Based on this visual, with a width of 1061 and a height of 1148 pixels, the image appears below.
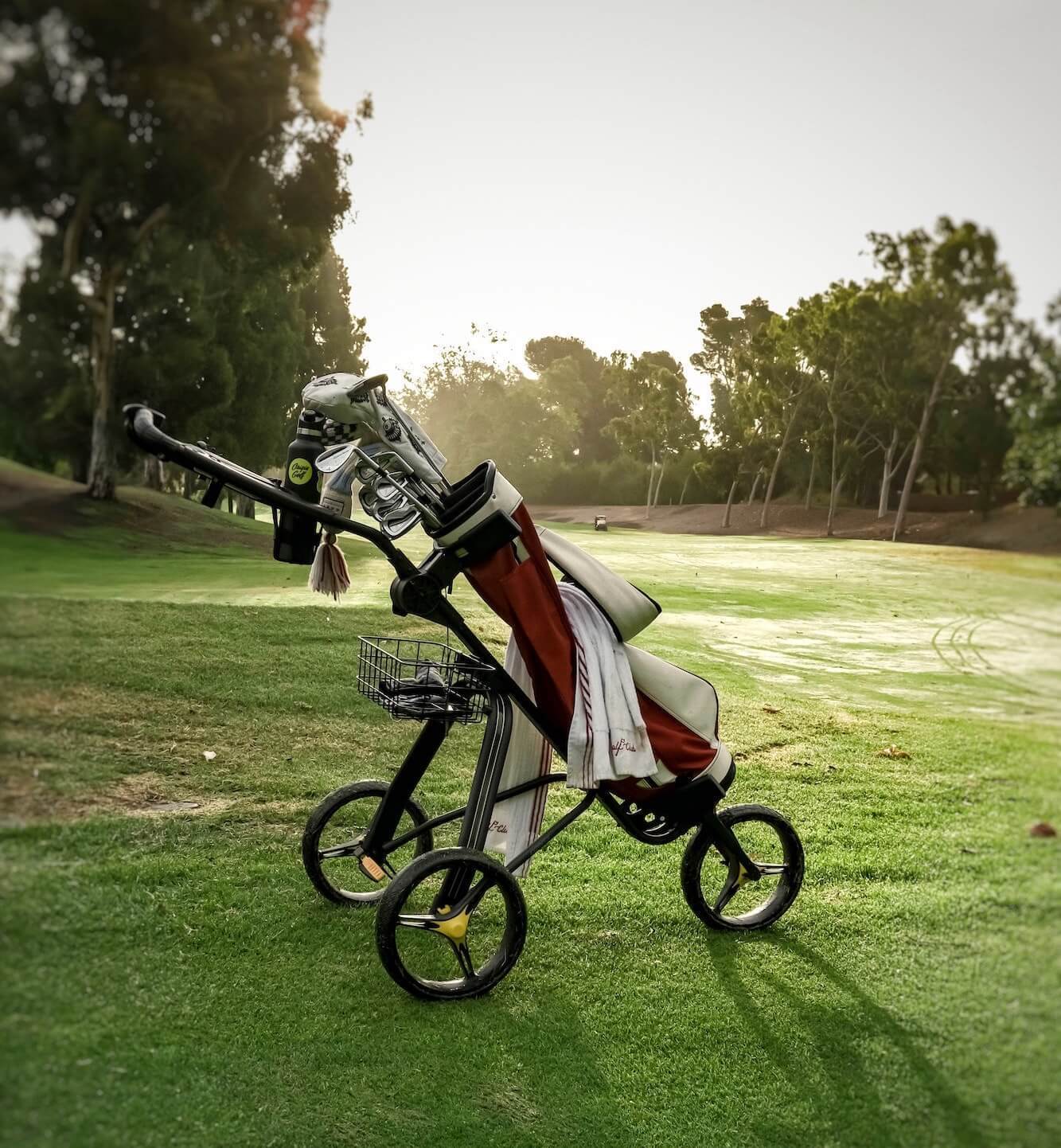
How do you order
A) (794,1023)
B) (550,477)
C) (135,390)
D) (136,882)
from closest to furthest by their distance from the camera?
1. (135,390)
2. (794,1023)
3. (136,882)
4. (550,477)

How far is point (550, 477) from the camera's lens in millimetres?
3967

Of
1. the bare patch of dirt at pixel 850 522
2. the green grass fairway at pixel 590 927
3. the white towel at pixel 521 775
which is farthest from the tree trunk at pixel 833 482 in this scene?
the white towel at pixel 521 775

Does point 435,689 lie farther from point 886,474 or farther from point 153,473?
point 886,474

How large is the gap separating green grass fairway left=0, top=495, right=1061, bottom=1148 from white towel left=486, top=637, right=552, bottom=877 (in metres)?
0.51

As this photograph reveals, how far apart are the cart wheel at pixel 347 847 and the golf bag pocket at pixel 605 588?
45.5 inches

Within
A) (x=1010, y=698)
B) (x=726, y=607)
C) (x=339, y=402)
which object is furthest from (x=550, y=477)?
(x=1010, y=698)

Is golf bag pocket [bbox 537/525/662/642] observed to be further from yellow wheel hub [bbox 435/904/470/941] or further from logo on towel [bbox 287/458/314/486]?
yellow wheel hub [bbox 435/904/470/941]

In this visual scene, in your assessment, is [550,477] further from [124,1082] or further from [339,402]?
[124,1082]

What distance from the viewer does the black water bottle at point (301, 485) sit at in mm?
2342

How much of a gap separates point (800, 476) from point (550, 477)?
130cm

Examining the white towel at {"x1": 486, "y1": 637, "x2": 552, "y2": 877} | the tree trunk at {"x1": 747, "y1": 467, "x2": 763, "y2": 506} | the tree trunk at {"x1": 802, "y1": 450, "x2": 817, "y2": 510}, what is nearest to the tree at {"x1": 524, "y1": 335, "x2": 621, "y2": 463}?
the tree trunk at {"x1": 747, "y1": 467, "x2": 763, "y2": 506}

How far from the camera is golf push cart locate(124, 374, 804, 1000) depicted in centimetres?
230

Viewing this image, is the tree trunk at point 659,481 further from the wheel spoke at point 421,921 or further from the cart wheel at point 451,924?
the wheel spoke at point 421,921

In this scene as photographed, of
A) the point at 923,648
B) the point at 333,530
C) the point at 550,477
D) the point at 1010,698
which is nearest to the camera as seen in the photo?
the point at 1010,698
